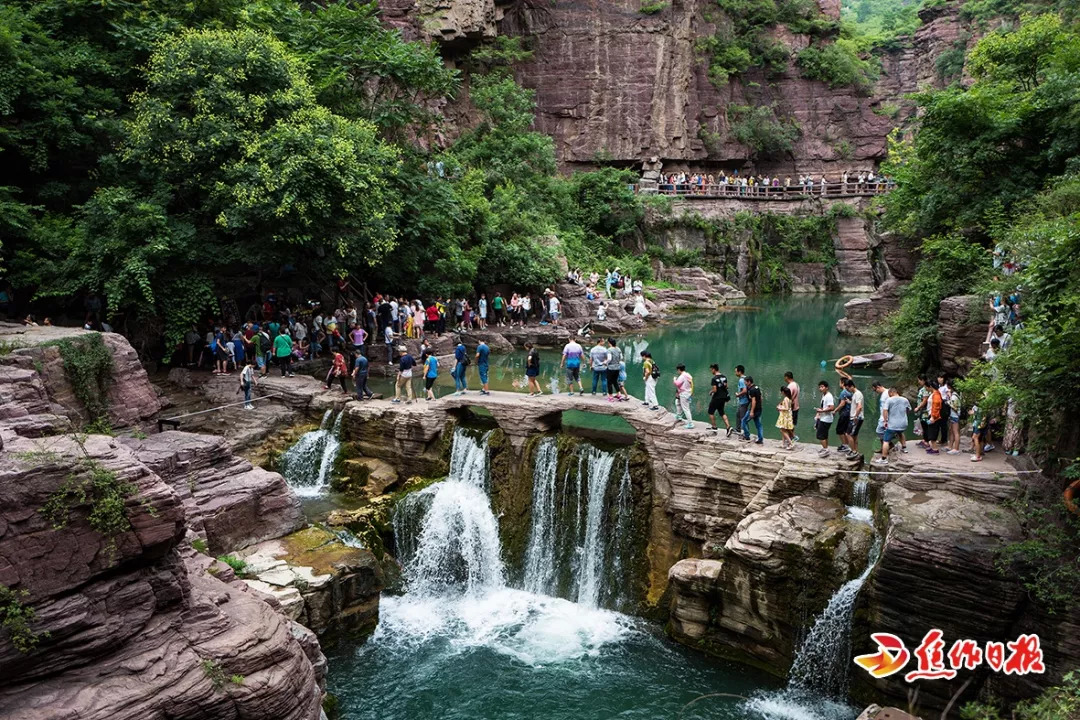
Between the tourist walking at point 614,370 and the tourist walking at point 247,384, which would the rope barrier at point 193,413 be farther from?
the tourist walking at point 614,370

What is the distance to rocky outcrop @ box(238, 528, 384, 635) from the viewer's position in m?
11.6

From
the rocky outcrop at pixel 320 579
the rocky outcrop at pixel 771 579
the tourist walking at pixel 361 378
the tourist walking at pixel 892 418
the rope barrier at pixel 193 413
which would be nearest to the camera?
the rocky outcrop at pixel 771 579

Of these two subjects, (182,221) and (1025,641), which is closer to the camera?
(1025,641)

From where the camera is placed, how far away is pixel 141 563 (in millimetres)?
7715

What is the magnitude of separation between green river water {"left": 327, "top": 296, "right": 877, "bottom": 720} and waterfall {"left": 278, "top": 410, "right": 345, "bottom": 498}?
3.57 m

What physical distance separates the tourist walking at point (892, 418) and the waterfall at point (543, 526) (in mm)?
5784

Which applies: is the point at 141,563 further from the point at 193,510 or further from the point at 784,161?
the point at 784,161

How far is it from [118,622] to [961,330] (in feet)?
52.3

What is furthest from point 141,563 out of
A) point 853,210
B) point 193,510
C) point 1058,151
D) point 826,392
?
point 853,210

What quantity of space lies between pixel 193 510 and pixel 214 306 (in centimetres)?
729

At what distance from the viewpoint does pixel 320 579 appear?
11.9m

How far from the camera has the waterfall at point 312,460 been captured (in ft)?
52.4

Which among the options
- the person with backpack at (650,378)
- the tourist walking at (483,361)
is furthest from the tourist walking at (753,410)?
the tourist walking at (483,361)

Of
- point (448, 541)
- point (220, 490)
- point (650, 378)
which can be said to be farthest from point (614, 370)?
point (220, 490)
